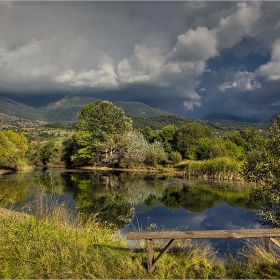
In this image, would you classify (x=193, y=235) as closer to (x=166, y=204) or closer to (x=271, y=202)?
(x=271, y=202)

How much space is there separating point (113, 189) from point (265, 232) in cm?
2387

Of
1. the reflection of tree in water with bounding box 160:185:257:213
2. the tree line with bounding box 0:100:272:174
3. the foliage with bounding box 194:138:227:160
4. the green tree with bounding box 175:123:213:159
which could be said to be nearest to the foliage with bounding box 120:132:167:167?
the tree line with bounding box 0:100:272:174

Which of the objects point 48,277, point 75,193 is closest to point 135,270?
point 48,277

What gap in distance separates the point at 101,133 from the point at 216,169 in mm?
25190

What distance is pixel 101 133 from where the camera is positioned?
174 feet

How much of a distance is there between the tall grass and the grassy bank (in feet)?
84.3

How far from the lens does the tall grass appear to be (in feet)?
109

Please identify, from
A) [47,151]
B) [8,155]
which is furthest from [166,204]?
[47,151]

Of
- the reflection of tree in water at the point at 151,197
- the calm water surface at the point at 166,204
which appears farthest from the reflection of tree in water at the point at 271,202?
the reflection of tree in water at the point at 151,197

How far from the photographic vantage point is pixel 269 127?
390 inches

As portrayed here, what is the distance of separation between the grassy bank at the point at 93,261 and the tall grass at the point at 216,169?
2570 centimetres

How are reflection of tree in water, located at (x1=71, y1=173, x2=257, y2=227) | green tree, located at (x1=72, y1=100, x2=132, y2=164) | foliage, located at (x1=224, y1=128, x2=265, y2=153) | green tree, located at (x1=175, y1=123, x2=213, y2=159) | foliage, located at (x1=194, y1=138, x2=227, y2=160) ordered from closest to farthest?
reflection of tree in water, located at (x1=71, y1=173, x2=257, y2=227) < foliage, located at (x1=194, y1=138, x2=227, y2=160) < foliage, located at (x1=224, y1=128, x2=265, y2=153) < green tree, located at (x1=175, y1=123, x2=213, y2=159) < green tree, located at (x1=72, y1=100, x2=132, y2=164)

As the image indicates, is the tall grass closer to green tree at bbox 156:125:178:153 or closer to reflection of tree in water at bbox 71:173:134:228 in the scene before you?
reflection of tree in water at bbox 71:173:134:228

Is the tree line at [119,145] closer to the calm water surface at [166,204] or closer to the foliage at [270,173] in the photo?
the calm water surface at [166,204]
